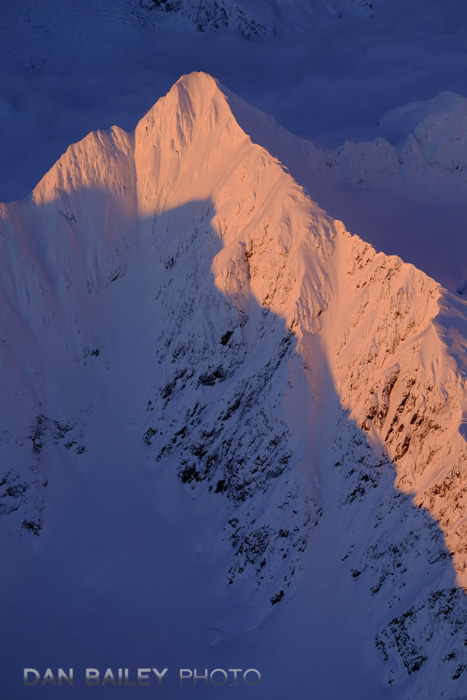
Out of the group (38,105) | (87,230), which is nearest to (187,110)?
(87,230)

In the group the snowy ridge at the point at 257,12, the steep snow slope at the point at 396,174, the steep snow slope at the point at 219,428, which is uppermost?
the snowy ridge at the point at 257,12

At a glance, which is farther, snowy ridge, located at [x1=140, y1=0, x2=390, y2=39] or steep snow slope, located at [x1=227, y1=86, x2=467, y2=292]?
snowy ridge, located at [x1=140, y1=0, x2=390, y2=39]

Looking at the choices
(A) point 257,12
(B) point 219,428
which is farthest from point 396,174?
(A) point 257,12

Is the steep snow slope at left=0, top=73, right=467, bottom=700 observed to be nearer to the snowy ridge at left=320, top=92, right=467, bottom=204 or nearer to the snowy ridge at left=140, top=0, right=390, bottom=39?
the snowy ridge at left=320, top=92, right=467, bottom=204

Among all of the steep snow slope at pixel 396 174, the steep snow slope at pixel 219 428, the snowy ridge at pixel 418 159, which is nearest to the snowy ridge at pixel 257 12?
the steep snow slope at pixel 396 174

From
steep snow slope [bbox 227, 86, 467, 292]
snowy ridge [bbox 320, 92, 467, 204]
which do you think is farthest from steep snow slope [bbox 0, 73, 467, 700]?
snowy ridge [bbox 320, 92, 467, 204]

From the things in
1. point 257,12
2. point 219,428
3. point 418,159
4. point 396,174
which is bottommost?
point 219,428

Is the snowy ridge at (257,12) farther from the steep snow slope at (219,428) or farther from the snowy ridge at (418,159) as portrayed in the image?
the steep snow slope at (219,428)

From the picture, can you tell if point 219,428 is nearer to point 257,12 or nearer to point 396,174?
point 396,174

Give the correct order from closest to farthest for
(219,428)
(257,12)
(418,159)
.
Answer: (219,428) < (418,159) < (257,12)
